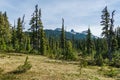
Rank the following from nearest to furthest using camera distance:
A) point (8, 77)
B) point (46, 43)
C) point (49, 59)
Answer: point (8, 77), point (49, 59), point (46, 43)

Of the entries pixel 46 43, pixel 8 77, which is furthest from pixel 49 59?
pixel 46 43

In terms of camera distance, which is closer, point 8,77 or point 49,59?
point 8,77

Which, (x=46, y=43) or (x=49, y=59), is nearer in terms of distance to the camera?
(x=49, y=59)

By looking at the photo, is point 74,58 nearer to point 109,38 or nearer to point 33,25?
point 109,38

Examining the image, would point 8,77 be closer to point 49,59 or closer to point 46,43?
point 49,59

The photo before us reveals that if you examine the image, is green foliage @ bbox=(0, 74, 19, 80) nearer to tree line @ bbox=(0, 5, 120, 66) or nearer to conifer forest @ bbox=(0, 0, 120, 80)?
conifer forest @ bbox=(0, 0, 120, 80)

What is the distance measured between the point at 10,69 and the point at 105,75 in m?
10.4

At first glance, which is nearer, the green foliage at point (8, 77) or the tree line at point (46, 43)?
the green foliage at point (8, 77)

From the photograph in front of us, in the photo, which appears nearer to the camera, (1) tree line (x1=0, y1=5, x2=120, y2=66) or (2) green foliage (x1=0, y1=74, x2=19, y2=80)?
(2) green foliage (x1=0, y1=74, x2=19, y2=80)

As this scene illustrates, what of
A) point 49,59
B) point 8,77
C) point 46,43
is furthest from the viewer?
point 46,43

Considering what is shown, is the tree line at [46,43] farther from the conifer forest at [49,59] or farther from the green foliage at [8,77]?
the green foliage at [8,77]

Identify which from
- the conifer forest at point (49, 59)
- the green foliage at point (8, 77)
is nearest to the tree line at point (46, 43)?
the conifer forest at point (49, 59)

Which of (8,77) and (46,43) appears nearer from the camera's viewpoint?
(8,77)

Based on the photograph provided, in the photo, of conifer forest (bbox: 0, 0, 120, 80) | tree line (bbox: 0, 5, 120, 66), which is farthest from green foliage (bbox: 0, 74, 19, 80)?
tree line (bbox: 0, 5, 120, 66)
